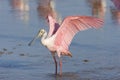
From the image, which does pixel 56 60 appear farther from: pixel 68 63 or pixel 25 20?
pixel 25 20

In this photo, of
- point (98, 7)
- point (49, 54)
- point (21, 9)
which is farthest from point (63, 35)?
point (21, 9)

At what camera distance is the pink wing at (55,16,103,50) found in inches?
420

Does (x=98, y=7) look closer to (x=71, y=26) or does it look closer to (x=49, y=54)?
(x=49, y=54)

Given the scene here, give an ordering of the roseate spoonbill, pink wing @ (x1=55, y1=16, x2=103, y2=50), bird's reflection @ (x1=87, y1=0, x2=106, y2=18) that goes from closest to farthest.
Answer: pink wing @ (x1=55, y1=16, x2=103, y2=50) → the roseate spoonbill → bird's reflection @ (x1=87, y1=0, x2=106, y2=18)

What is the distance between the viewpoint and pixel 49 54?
40.9 feet

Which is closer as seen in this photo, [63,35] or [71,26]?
[71,26]

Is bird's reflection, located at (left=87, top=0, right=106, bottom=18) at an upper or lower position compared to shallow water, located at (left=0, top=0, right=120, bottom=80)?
lower

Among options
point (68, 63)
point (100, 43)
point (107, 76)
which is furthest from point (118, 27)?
point (107, 76)

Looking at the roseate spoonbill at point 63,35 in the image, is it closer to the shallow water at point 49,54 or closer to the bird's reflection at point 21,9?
the shallow water at point 49,54

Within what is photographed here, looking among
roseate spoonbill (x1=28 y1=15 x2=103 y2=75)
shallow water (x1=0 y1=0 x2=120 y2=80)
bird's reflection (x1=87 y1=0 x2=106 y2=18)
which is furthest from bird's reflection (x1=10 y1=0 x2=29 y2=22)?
roseate spoonbill (x1=28 y1=15 x2=103 y2=75)

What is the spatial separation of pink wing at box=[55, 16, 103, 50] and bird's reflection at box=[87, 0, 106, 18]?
6.24m

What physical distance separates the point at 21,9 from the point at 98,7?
103 inches

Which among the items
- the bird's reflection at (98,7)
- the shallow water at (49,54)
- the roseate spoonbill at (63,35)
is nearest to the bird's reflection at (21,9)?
the shallow water at (49,54)

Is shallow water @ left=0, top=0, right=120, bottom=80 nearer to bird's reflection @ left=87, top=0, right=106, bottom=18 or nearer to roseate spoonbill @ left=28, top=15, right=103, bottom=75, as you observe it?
bird's reflection @ left=87, top=0, right=106, bottom=18
